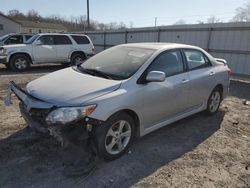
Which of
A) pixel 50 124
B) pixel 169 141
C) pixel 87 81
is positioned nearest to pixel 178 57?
pixel 169 141

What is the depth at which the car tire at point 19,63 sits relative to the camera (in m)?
10.9

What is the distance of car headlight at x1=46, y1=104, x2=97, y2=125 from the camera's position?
113 inches

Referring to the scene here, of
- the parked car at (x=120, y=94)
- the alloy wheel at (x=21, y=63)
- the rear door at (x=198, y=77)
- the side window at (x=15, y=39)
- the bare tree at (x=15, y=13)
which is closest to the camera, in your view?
the parked car at (x=120, y=94)

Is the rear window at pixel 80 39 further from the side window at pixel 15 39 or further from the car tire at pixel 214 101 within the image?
the car tire at pixel 214 101

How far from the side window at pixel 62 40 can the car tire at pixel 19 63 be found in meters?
1.71

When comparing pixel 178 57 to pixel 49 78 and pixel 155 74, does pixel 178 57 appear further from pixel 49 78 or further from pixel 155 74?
pixel 49 78

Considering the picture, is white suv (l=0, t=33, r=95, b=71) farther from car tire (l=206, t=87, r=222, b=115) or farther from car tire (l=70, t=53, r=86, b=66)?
car tire (l=206, t=87, r=222, b=115)

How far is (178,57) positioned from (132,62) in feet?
Answer: 3.22

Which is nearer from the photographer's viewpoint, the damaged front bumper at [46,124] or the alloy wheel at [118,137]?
the damaged front bumper at [46,124]

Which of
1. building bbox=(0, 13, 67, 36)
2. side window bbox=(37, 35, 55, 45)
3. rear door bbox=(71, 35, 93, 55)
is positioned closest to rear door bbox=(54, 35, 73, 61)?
side window bbox=(37, 35, 55, 45)

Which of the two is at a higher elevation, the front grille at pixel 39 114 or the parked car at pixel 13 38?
the parked car at pixel 13 38

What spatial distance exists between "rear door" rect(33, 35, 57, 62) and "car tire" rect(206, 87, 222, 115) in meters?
8.79

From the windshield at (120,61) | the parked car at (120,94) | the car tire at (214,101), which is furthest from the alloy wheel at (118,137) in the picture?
the car tire at (214,101)

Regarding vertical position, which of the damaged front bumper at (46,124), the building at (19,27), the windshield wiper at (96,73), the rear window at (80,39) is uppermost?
the building at (19,27)
